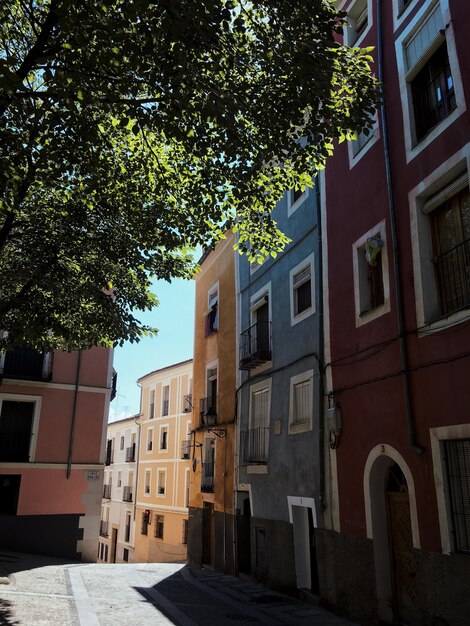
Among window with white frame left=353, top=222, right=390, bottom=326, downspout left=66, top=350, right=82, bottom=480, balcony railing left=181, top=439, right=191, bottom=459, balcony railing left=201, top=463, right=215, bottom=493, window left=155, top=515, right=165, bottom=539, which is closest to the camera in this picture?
window with white frame left=353, top=222, right=390, bottom=326

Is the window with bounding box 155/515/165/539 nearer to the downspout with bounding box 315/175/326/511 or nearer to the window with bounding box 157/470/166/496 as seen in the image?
the window with bounding box 157/470/166/496

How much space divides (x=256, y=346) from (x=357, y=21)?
8175 mm

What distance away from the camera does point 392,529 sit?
28.9 ft

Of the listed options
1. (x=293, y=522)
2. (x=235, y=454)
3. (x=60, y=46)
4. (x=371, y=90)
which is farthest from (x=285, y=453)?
(x=60, y=46)

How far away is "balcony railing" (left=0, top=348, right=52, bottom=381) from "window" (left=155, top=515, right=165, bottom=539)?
18.3 meters

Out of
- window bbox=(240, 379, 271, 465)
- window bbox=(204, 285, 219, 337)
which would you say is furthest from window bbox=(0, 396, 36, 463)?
window bbox=(240, 379, 271, 465)

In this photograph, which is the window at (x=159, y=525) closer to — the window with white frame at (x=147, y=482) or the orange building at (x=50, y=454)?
the window with white frame at (x=147, y=482)

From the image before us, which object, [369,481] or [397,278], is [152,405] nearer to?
[369,481]

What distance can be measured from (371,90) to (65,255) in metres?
5.75

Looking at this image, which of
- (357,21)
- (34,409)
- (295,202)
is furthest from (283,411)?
(34,409)

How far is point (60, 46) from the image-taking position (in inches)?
243

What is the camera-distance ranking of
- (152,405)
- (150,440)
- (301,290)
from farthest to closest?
(152,405) → (150,440) → (301,290)

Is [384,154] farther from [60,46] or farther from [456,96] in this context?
[60,46]

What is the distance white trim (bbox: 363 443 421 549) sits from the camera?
779 centimetres
